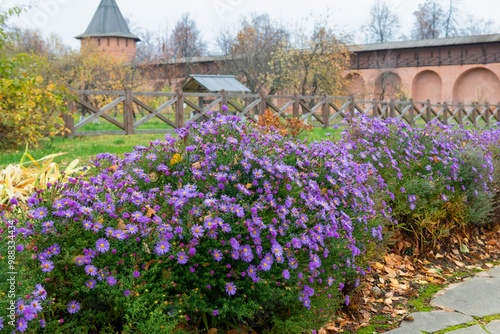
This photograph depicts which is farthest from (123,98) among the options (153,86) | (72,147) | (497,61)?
(497,61)

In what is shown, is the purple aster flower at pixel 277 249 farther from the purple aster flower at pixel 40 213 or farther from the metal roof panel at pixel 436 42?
the metal roof panel at pixel 436 42

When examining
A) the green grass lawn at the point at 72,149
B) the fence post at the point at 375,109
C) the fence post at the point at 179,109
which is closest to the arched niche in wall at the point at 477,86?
the fence post at the point at 375,109

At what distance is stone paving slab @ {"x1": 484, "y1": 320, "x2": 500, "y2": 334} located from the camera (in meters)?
2.88

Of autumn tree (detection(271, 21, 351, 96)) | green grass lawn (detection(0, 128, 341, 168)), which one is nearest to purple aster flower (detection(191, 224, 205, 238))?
green grass lawn (detection(0, 128, 341, 168))

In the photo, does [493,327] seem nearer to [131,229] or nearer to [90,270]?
[131,229]

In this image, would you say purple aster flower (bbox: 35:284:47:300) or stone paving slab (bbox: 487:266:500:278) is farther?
stone paving slab (bbox: 487:266:500:278)

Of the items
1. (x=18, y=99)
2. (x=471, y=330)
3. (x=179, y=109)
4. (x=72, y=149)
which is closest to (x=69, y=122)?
(x=72, y=149)

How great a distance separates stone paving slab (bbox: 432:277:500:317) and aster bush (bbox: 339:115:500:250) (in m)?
0.65

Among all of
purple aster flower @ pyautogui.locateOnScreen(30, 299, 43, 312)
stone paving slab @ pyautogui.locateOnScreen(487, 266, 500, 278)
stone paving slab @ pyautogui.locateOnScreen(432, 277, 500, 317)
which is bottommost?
stone paving slab @ pyautogui.locateOnScreen(487, 266, 500, 278)

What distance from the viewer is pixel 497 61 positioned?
33.5 m

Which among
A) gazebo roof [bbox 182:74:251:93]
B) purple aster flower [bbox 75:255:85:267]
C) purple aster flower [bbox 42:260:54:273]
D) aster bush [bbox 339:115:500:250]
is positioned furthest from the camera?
gazebo roof [bbox 182:74:251:93]

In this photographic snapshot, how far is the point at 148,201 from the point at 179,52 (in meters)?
34.4

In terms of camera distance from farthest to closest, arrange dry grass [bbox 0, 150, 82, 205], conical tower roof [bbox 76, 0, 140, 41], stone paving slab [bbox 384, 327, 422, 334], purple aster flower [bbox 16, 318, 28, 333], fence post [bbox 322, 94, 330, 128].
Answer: conical tower roof [bbox 76, 0, 140, 41], fence post [bbox 322, 94, 330, 128], dry grass [bbox 0, 150, 82, 205], stone paving slab [bbox 384, 327, 422, 334], purple aster flower [bbox 16, 318, 28, 333]

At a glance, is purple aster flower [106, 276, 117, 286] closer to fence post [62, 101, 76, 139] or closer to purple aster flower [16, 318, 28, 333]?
purple aster flower [16, 318, 28, 333]
